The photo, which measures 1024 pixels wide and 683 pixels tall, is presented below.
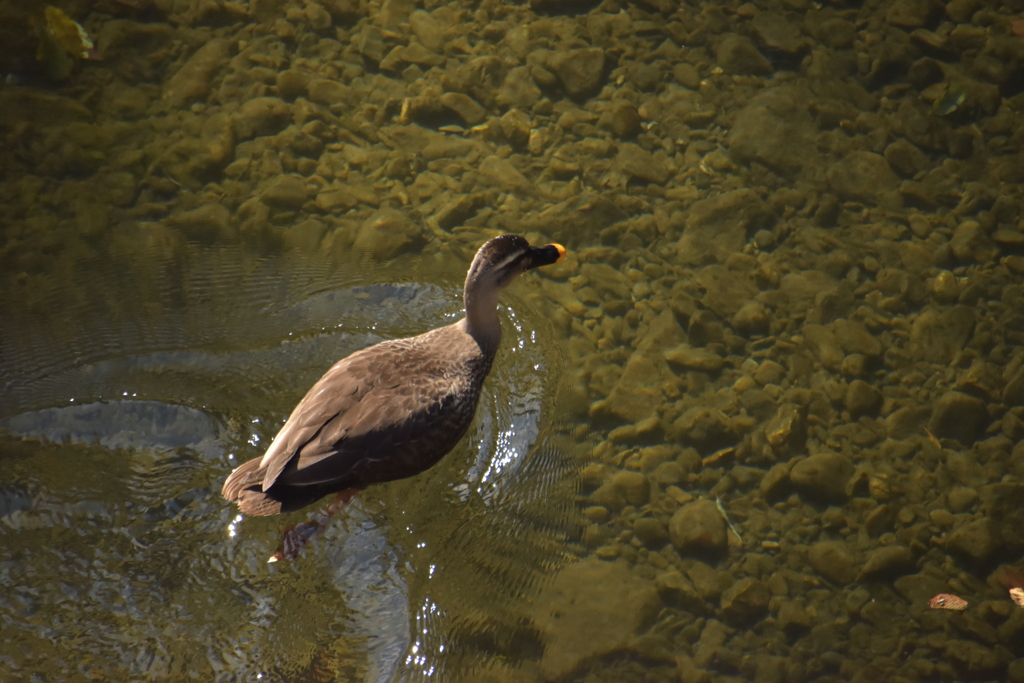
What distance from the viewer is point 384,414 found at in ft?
13.1

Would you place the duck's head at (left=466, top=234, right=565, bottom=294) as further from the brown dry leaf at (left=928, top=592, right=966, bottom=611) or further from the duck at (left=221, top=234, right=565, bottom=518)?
the brown dry leaf at (left=928, top=592, right=966, bottom=611)

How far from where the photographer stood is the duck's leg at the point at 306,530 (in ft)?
12.9

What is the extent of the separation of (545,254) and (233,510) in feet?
7.91

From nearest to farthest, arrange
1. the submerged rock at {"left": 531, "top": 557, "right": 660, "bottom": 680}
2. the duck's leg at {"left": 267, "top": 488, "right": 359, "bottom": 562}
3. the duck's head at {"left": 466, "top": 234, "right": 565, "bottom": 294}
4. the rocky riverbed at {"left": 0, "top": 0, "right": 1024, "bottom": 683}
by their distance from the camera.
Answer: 1. the duck's leg at {"left": 267, "top": 488, "right": 359, "bottom": 562}
2. the submerged rock at {"left": 531, "top": 557, "right": 660, "bottom": 680}
3. the rocky riverbed at {"left": 0, "top": 0, "right": 1024, "bottom": 683}
4. the duck's head at {"left": 466, "top": 234, "right": 565, "bottom": 294}

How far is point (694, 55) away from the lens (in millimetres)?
6734

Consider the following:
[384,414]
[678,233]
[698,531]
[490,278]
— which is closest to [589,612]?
[698,531]

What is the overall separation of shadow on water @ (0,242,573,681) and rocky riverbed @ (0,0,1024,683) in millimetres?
220

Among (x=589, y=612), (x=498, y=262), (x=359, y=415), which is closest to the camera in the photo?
(x=359, y=415)

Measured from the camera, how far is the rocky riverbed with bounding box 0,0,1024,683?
175 inches

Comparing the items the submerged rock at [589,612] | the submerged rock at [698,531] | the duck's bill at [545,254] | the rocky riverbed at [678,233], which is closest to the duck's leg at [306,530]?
the rocky riverbed at [678,233]

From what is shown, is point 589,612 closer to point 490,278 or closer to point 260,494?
point 260,494

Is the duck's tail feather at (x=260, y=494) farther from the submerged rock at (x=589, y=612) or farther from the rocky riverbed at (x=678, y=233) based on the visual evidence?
the submerged rock at (x=589, y=612)

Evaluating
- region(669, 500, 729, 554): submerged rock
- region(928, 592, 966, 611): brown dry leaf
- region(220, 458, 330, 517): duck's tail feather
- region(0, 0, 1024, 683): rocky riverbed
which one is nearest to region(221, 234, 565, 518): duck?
region(220, 458, 330, 517): duck's tail feather

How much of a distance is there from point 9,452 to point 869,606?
198 inches
